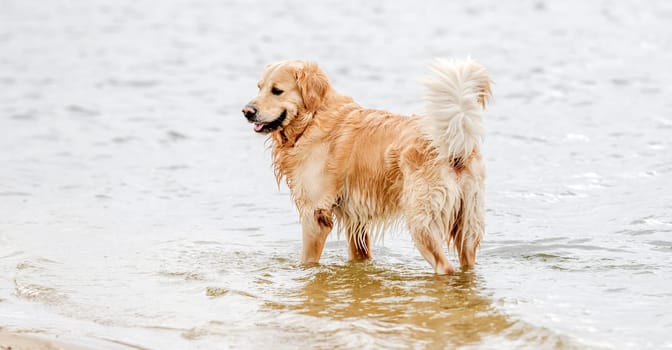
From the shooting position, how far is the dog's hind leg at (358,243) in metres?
7.54

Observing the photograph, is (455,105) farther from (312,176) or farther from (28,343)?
(28,343)

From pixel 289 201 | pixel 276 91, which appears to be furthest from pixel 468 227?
pixel 289 201

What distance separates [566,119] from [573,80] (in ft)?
9.71

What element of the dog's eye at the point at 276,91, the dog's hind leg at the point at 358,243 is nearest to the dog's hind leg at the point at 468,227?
the dog's hind leg at the point at 358,243

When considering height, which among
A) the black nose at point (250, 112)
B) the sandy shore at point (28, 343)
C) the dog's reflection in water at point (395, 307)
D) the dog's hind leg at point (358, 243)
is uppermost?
the black nose at point (250, 112)

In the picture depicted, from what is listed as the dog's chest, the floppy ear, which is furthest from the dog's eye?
the dog's chest

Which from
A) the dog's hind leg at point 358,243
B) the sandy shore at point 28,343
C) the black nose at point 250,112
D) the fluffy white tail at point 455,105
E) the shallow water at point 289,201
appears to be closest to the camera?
the sandy shore at point 28,343

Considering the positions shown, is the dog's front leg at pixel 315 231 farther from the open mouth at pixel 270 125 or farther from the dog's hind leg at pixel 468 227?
the dog's hind leg at pixel 468 227

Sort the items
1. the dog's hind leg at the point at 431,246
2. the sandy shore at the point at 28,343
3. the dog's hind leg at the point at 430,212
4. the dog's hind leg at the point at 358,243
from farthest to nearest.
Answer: the dog's hind leg at the point at 358,243 < the dog's hind leg at the point at 431,246 < the dog's hind leg at the point at 430,212 < the sandy shore at the point at 28,343

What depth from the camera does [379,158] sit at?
7.04 metres

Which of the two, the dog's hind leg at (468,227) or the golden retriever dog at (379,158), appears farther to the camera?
the dog's hind leg at (468,227)

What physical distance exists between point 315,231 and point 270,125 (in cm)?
86

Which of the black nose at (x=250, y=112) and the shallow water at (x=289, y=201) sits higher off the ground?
the black nose at (x=250, y=112)

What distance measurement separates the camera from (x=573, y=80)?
16188 millimetres
